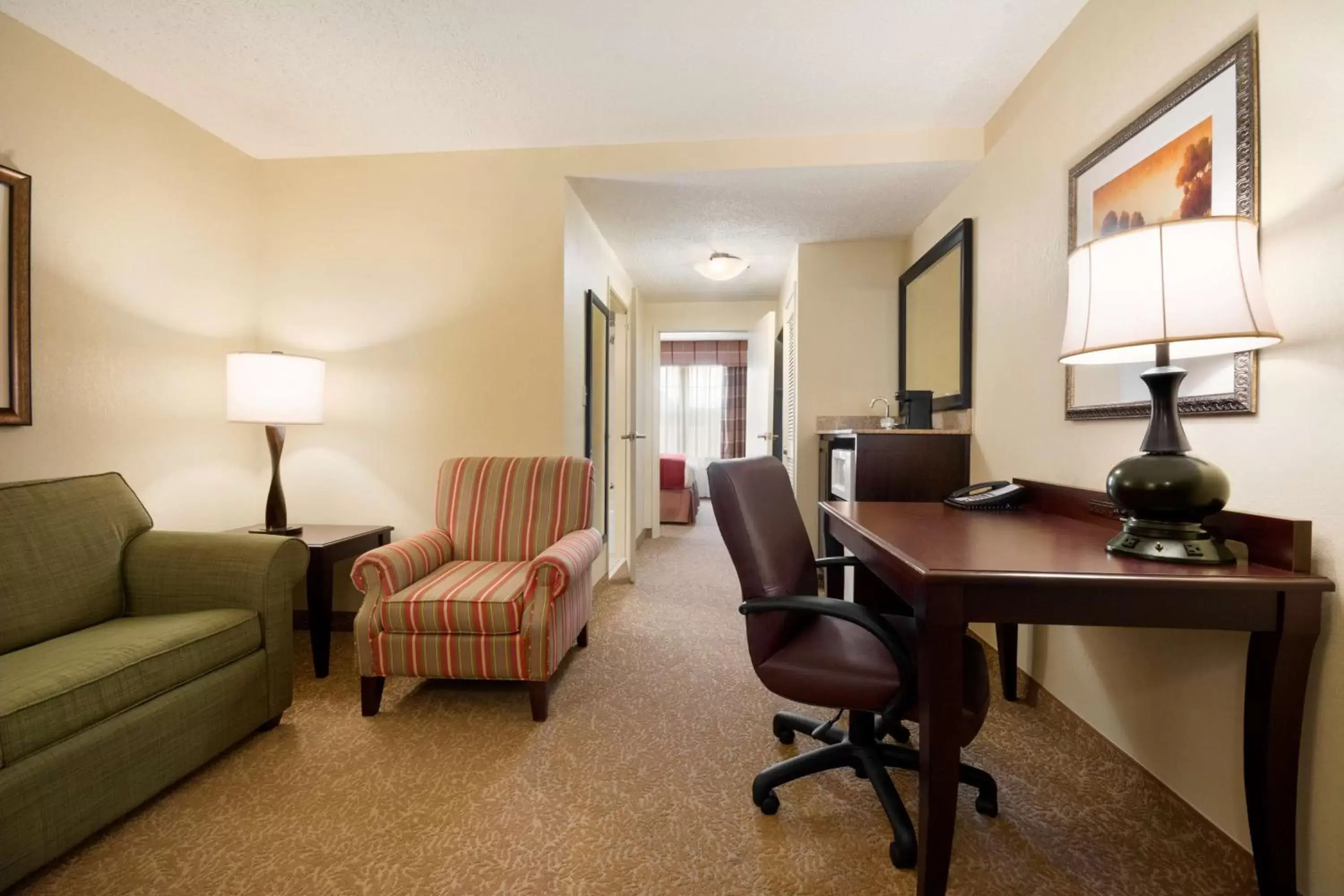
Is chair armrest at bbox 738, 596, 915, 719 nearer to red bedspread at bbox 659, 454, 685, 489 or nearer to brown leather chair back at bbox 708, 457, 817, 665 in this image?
brown leather chair back at bbox 708, 457, 817, 665

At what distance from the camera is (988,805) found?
1396 millimetres

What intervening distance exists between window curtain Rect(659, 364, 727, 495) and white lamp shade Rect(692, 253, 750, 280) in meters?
4.13

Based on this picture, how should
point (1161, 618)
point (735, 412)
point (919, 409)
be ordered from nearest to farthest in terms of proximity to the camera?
point (1161, 618), point (919, 409), point (735, 412)

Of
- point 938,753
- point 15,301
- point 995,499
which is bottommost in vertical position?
point 938,753

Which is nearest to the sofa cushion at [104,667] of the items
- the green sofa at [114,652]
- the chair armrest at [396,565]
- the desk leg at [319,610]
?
the green sofa at [114,652]

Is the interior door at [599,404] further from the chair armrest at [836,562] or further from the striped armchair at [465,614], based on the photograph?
the chair armrest at [836,562]

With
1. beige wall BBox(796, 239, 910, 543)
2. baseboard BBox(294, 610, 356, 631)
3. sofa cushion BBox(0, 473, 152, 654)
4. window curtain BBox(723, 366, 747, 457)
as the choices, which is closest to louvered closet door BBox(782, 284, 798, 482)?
beige wall BBox(796, 239, 910, 543)

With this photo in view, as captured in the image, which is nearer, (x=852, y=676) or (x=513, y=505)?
(x=852, y=676)

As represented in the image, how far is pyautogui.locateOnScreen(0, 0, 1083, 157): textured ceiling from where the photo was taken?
71.4 inches

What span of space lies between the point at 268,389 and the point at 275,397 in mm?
42

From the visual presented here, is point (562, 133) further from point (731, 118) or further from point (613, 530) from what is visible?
point (613, 530)

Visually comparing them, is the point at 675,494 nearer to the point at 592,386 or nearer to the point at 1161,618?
the point at 592,386

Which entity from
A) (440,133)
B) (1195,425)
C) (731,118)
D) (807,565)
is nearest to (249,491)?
(440,133)

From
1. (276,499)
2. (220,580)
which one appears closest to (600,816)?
(220,580)
